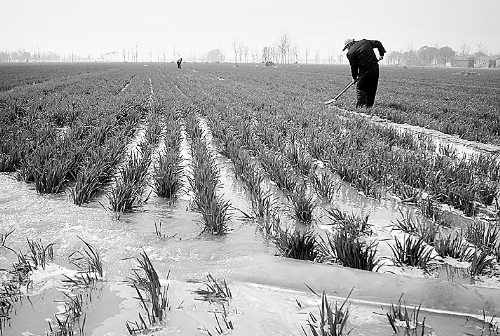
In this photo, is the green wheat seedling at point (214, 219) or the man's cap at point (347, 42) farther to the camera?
the man's cap at point (347, 42)

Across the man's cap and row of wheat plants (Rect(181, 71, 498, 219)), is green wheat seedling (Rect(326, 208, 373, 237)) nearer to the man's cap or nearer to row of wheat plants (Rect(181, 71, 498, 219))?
row of wheat plants (Rect(181, 71, 498, 219))

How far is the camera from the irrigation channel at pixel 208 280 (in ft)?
6.50

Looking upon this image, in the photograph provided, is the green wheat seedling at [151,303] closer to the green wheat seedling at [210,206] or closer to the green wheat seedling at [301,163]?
the green wheat seedling at [210,206]

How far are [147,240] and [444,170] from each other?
138 inches

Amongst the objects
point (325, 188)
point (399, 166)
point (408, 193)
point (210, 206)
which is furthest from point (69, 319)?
point (399, 166)

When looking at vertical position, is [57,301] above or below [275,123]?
below

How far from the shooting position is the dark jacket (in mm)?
10065

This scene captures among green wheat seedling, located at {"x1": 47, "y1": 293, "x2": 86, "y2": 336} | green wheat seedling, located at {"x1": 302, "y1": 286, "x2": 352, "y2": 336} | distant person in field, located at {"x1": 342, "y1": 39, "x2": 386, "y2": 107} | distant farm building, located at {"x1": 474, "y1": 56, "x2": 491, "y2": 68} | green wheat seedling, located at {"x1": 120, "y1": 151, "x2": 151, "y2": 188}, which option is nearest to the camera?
green wheat seedling, located at {"x1": 302, "y1": 286, "x2": 352, "y2": 336}

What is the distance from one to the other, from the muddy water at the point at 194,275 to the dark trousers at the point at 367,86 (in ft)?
23.3

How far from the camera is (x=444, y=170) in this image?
4430 millimetres

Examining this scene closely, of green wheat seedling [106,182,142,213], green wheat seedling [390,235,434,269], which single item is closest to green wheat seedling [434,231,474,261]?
green wheat seedling [390,235,434,269]

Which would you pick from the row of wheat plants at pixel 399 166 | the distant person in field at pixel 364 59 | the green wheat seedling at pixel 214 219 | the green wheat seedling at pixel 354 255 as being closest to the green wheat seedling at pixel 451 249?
the green wheat seedling at pixel 354 255

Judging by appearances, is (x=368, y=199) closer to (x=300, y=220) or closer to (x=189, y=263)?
(x=300, y=220)

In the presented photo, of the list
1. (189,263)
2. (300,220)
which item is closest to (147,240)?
(189,263)
